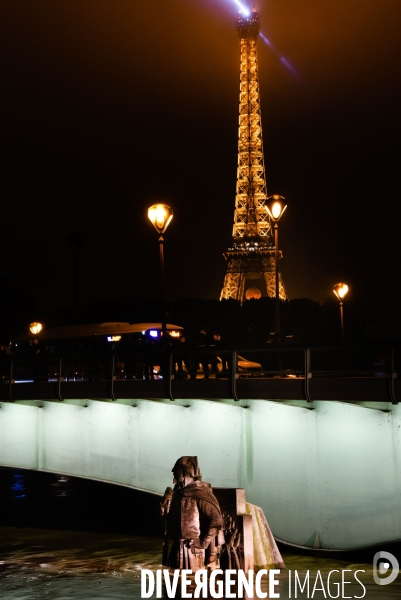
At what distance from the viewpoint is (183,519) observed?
63.3 feet

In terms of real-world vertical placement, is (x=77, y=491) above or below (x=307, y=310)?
below

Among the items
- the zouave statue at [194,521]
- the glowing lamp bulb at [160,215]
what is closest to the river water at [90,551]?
the zouave statue at [194,521]

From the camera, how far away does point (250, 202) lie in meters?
116

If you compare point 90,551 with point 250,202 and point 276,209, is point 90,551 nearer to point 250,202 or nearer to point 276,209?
point 276,209

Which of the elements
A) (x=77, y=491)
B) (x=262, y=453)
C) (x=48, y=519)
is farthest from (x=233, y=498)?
(x=77, y=491)

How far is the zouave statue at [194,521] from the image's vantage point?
19281 millimetres

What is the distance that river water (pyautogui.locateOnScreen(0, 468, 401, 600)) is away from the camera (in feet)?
69.6

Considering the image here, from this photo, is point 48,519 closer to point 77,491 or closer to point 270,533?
point 77,491

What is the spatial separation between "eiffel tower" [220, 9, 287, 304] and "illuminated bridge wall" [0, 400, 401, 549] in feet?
253

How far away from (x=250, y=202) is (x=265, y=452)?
94146mm

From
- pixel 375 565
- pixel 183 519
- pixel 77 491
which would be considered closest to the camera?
pixel 183 519

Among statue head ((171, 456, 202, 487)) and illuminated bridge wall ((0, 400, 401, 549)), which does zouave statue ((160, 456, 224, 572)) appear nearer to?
statue head ((171, 456, 202, 487))

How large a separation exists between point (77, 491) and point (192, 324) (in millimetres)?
57258

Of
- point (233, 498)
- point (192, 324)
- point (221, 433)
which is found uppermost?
point (192, 324)
